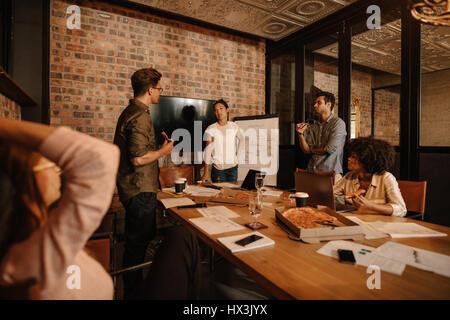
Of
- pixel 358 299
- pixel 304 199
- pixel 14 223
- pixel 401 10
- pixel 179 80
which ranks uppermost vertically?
pixel 401 10

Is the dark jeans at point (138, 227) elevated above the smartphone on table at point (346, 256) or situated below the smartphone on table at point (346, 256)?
below

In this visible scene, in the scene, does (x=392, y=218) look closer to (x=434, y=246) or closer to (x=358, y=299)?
(x=434, y=246)

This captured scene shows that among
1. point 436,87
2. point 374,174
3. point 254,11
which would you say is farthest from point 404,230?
point 436,87

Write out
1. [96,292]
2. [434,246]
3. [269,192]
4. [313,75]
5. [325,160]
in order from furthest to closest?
[313,75]
[325,160]
[269,192]
[434,246]
[96,292]

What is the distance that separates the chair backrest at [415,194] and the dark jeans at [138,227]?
2025 millimetres

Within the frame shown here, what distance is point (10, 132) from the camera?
52 centimetres

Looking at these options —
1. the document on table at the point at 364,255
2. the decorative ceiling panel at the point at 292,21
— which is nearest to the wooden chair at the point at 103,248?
the document on table at the point at 364,255

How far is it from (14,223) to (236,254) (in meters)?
0.73

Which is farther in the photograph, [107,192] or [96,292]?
[96,292]

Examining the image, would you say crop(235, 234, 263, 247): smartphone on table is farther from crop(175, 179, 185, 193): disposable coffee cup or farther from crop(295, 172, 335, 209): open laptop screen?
crop(175, 179, 185, 193): disposable coffee cup

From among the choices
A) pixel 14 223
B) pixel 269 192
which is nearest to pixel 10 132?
pixel 14 223

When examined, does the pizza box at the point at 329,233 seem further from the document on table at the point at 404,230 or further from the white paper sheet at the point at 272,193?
the white paper sheet at the point at 272,193

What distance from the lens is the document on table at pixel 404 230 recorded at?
46.6 inches

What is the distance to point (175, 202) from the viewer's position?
183 cm
